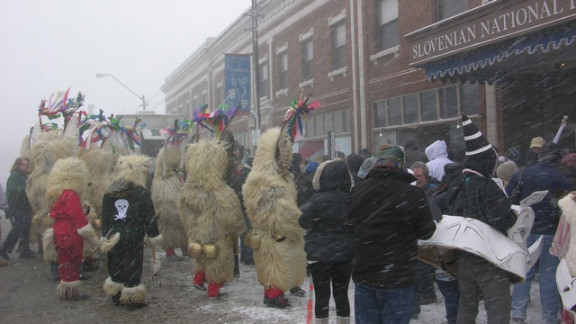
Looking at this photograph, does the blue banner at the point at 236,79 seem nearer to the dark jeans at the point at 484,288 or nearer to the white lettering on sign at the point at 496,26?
the white lettering on sign at the point at 496,26

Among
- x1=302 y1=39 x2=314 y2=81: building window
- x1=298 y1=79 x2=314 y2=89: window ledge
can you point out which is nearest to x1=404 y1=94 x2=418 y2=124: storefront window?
x1=298 y1=79 x2=314 y2=89: window ledge

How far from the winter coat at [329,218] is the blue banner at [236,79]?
42.4 ft

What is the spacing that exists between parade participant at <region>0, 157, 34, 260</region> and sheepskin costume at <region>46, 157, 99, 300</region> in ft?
10.7

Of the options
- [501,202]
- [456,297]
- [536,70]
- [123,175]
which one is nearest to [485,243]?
[501,202]

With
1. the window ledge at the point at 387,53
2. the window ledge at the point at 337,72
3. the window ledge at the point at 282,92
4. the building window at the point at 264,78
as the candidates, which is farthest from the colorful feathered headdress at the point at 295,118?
the building window at the point at 264,78

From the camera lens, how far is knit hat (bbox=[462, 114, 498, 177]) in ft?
12.8

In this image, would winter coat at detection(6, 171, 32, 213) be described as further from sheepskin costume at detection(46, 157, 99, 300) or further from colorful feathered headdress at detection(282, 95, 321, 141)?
colorful feathered headdress at detection(282, 95, 321, 141)

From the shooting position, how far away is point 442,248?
399cm

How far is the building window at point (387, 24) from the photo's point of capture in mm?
13859

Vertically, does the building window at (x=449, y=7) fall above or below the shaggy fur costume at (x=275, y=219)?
above

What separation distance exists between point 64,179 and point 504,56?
6928 millimetres

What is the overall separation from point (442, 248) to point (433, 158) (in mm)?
3535

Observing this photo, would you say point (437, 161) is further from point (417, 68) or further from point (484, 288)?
point (417, 68)

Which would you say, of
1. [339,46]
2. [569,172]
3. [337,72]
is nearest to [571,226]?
[569,172]
